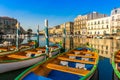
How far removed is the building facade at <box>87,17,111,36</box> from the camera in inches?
2765

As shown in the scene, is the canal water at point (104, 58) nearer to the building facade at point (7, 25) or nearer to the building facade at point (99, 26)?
the building facade at point (99, 26)

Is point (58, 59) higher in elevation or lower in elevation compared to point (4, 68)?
higher

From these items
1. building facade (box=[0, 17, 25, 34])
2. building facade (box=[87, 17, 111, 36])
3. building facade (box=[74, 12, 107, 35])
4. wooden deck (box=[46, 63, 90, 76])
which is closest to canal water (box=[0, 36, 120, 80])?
wooden deck (box=[46, 63, 90, 76])

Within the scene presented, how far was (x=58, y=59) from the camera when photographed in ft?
46.5

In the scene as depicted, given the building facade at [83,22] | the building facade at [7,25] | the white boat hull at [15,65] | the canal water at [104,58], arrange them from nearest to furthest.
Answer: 1. the white boat hull at [15,65]
2. the canal water at [104,58]
3. the building facade at [83,22]
4. the building facade at [7,25]

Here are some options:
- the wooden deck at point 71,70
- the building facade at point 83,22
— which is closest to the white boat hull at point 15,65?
the wooden deck at point 71,70

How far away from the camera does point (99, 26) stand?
7525cm

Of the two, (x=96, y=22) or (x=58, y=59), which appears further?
(x=96, y=22)

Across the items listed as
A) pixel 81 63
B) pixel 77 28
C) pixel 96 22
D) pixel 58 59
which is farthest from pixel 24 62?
pixel 77 28

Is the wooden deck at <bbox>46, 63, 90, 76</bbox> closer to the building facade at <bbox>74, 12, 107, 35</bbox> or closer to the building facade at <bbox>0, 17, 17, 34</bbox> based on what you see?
the building facade at <bbox>74, 12, 107, 35</bbox>

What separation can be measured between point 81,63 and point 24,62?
6599 millimetres

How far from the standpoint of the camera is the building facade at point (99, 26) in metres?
70.2

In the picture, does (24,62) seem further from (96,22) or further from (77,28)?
(77,28)

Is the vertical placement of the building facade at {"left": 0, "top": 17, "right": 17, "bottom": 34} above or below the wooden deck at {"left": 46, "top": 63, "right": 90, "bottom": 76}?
above
